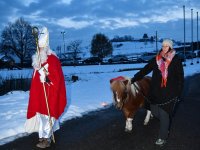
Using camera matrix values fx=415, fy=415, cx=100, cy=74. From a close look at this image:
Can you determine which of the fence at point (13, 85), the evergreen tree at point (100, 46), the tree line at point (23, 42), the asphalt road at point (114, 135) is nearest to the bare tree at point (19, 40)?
the tree line at point (23, 42)

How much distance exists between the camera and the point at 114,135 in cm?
882

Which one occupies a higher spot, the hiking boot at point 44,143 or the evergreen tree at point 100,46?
the evergreen tree at point 100,46

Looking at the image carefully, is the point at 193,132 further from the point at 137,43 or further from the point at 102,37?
the point at 137,43

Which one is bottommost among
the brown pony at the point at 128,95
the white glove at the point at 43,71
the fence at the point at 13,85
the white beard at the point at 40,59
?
the fence at the point at 13,85

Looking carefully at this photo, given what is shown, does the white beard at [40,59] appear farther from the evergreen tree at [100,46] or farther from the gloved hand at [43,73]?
the evergreen tree at [100,46]

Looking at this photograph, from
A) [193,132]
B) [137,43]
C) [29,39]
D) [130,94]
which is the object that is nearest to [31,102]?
[130,94]

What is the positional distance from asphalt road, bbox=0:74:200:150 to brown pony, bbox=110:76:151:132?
0.46 m

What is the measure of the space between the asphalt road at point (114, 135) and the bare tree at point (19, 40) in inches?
3146

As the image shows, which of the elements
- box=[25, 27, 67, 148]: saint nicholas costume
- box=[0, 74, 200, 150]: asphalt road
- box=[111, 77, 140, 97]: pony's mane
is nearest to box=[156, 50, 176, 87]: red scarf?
box=[111, 77, 140, 97]: pony's mane

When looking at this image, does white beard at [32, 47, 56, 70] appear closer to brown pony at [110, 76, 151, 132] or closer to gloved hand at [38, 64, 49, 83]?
gloved hand at [38, 64, 49, 83]

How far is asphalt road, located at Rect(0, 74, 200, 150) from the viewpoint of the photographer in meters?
7.79

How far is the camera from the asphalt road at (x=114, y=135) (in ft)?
25.6

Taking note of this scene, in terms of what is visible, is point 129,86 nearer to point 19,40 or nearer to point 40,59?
point 40,59

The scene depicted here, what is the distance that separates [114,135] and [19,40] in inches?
3458
